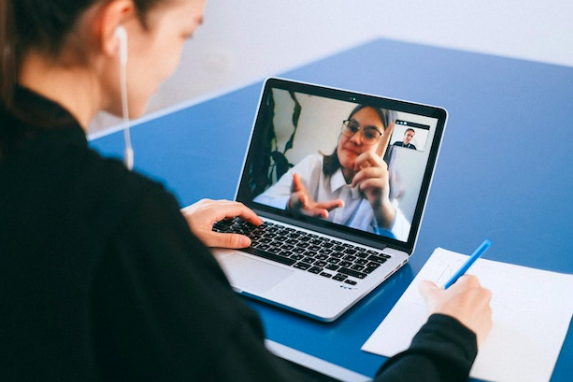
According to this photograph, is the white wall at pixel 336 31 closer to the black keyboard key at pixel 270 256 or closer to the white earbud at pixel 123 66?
the black keyboard key at pixel 270 256

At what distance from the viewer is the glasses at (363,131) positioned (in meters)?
1.15

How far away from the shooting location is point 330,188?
3.82 feet

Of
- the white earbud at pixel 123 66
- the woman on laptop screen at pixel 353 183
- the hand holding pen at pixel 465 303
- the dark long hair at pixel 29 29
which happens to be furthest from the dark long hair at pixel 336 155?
A: the dark long hair at pixel 29 29

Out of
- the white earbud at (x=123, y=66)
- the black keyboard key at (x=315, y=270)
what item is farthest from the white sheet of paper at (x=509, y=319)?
the white earbud at (x=123, y=66)

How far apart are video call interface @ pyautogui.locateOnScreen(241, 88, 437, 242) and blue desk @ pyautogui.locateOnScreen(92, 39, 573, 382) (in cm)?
8

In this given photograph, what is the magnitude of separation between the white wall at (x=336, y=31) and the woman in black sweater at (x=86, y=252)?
261 centimetres

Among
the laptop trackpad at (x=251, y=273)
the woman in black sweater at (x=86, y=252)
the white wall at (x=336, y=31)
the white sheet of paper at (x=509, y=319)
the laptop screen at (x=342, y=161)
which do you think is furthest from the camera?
the white wall at (x=336, y=31)

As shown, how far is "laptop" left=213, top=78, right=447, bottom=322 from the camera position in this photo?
41.6 inches

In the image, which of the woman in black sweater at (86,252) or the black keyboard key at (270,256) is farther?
the black keyboard key at (270,256)

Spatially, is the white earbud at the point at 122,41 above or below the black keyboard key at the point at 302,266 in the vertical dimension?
above

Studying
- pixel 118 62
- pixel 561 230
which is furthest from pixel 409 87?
pixel 118 62

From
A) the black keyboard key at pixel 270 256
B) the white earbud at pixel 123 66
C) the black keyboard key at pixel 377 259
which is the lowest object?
the black keyboard key at pixel 270 256

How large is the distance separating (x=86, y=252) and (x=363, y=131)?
0.68 metres

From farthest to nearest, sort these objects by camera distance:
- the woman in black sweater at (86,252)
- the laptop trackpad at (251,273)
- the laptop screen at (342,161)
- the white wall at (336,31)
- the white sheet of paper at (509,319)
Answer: the white wall at (336,31)
the laptop screen at (342,161)
the laptop trackpad at (251,273)
the white sheet of paper at (509,319)
the woman in black sweater at (86,252)
